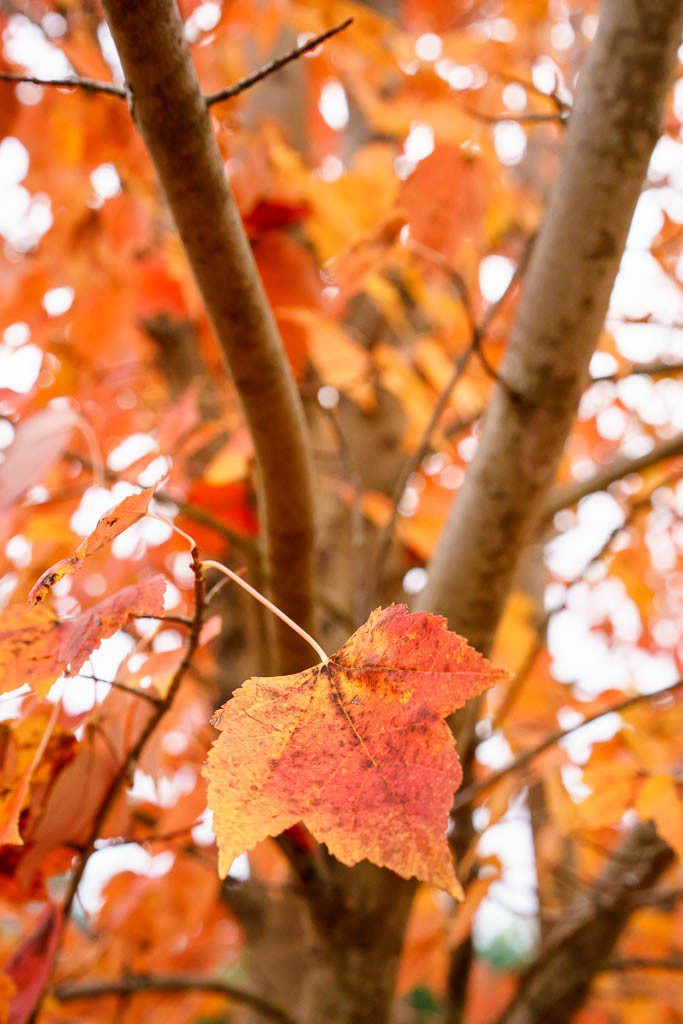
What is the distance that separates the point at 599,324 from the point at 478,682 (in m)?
0.42

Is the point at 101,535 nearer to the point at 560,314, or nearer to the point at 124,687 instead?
the point at 124,687

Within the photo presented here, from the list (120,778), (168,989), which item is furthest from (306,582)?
(168,989)

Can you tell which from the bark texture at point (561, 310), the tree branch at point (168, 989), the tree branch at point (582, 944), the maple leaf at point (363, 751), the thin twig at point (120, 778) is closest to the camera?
the maple leaf at point (363, 751)

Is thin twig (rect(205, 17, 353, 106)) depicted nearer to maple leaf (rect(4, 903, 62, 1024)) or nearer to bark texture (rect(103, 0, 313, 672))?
bark texture (rect(103, 0, 313, 672))

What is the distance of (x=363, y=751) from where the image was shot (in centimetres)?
36

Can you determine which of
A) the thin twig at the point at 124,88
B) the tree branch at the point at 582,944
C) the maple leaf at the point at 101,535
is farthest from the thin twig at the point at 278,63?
the tree branch at the point at 582,944

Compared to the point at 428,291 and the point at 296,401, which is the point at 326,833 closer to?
the point at 296,401

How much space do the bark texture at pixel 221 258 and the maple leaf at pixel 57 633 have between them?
7.5 inches

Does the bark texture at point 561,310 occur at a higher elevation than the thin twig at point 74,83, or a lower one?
lower

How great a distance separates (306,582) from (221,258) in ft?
0.94

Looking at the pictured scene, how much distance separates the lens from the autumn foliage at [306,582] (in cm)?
36

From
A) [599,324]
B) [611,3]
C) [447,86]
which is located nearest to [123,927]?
[599,324]

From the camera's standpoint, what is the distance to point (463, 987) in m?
1.08

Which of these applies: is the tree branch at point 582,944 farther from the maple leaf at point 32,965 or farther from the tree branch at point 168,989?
the maple leaf at point 32,965
